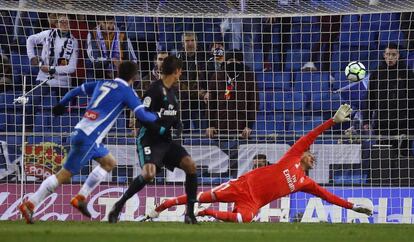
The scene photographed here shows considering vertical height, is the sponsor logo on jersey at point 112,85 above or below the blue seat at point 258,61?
below

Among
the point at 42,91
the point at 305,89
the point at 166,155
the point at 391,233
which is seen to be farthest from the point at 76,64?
the point at 391,233

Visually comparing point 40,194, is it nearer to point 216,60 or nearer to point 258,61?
point 216,60

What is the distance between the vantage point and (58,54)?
20.0 meters

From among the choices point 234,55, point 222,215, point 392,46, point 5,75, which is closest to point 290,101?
point 234,55

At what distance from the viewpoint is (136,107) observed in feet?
44.7

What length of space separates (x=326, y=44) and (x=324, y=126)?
18.9 feet

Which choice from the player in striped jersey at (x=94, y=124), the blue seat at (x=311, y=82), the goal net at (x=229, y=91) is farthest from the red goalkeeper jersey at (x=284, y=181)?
the blue seat at (x=311, y=82)

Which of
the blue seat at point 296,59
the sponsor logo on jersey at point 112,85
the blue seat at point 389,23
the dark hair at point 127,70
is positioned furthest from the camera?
the blue seat at point 389,23

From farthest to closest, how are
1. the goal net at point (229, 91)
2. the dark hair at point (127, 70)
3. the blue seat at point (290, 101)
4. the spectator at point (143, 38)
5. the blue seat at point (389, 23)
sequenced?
the blue seat at point (389, 23)
the spectator at point (143, 38)
the blue seat at point (290, 101)
the goal net at point (229, 91)
the dark hair at point (127, 70)

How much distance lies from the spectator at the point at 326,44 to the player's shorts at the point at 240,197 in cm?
524

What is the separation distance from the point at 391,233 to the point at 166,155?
3.35 metres

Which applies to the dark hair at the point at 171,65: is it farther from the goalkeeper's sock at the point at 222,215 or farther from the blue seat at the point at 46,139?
the blue seat at the point at 46,139

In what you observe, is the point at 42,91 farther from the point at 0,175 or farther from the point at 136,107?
the point at 136,107

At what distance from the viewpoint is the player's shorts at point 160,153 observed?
14.5 meters
